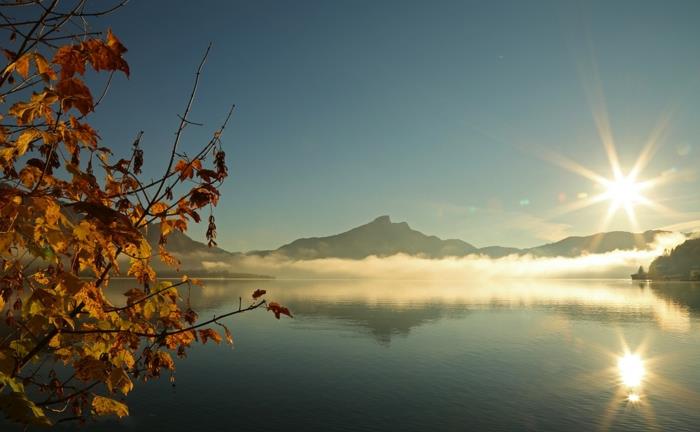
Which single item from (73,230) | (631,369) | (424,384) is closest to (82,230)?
(73,230)

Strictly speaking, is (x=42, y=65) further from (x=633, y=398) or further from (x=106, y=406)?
(x=633, y=398)

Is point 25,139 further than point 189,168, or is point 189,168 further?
point 189,168

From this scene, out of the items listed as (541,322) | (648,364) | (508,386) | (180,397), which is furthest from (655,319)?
(180,397)

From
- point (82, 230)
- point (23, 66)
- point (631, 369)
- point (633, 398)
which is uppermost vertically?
point (23, 66)

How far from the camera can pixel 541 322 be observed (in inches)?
4966

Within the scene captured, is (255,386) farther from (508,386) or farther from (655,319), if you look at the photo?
(655,319)

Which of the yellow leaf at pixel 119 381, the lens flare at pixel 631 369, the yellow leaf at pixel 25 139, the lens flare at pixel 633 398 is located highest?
the yellow leaf at pixel 25 139

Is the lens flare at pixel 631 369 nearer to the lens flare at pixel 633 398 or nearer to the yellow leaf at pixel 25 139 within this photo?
the lens flare at pixel 633 398

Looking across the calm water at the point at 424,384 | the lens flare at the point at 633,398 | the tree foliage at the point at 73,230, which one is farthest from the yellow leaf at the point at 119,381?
the lens flare at the point at 633,398

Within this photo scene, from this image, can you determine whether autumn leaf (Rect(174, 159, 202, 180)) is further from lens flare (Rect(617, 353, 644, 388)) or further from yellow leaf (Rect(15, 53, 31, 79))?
lens flare (Rect(617, 353, 644, 388))

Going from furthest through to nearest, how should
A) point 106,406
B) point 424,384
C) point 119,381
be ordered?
point 424,384 → point 106,406 → point 119,381

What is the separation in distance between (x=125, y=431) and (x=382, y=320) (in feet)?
322

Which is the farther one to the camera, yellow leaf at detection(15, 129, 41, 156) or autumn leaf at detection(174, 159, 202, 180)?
autumn leaf at detection(174, 159, 202, 180)

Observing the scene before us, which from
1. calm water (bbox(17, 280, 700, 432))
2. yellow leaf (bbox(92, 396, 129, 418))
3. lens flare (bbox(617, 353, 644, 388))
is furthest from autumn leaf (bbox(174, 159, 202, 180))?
lens flare (bbox(617, 353, 644, 388))
